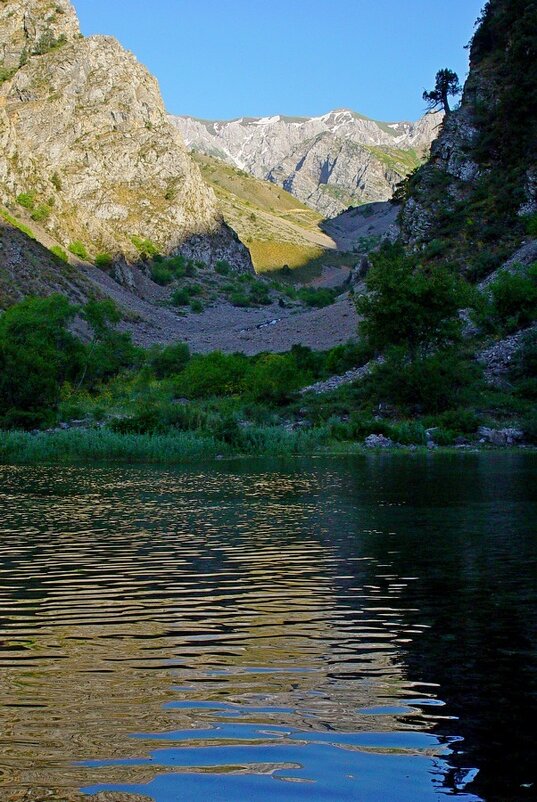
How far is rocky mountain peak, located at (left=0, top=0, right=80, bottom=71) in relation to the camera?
140750 millimetres

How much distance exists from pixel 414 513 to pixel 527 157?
56981 millimetres

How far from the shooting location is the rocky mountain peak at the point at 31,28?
5541 inches

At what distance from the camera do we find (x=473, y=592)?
10.8 meters

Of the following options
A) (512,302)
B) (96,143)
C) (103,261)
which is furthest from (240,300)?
(512,302)

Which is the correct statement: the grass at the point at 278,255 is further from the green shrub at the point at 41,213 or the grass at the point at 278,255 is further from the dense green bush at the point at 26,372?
the dense green bush at the point at 26,372

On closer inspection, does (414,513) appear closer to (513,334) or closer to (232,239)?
(513,334)

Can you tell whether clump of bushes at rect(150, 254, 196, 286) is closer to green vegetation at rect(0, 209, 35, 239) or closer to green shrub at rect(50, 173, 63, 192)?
green shrub at rect(50, 173, 63, 192)

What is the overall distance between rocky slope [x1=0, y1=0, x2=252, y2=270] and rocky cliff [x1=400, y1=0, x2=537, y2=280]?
5698cm

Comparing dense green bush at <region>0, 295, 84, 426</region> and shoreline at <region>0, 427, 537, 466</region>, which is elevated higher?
dense green bush at <region>0, 295, 84, 426</region>

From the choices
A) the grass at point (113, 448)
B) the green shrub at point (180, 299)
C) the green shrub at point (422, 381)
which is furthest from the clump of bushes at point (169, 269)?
the grass at point (113, 448)

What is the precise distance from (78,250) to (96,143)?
2712cm

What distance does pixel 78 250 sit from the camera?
11606 cm

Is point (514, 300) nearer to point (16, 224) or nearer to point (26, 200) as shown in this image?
point (16, 224)

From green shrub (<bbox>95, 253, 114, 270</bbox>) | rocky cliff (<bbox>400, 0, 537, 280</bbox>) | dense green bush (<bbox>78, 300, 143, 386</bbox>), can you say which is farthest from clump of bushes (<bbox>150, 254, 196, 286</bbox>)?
rocky cliff (<bbox>400, 0, 537, 280</bbox>)
